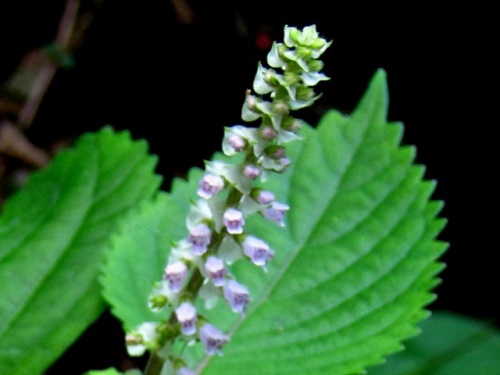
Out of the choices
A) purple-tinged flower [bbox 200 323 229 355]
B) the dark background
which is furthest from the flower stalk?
the dark background

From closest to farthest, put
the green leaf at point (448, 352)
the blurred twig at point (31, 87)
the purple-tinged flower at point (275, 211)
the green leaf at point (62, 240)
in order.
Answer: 1. the purple-tinged flower at point (275, 211)
2. the green leaf at point (62, 240)
3. the green leaf at point (448, 352)
4. the blurred twig at point (31, 87)

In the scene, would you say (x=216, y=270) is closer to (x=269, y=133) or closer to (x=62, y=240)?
(x=269, y=133)

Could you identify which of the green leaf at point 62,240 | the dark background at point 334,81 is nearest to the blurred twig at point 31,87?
the dark background at point 334,81

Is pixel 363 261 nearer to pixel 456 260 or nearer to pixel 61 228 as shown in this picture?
pixel 61 228

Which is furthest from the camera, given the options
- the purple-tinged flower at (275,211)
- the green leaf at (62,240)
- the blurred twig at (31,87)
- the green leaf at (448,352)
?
the blurred twig at (31,87)

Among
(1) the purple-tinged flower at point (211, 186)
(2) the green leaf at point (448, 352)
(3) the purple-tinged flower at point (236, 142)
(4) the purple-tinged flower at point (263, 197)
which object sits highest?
(3) the purple-tinged flower at point (236, 142)

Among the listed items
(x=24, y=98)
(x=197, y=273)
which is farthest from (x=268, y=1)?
(x=197, y=273)

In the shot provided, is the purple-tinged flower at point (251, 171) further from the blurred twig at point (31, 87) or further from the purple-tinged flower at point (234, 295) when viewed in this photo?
the blurred twig at point (31, 87)

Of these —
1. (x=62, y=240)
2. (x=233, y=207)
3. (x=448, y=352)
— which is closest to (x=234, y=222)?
(x=233, y=207)
